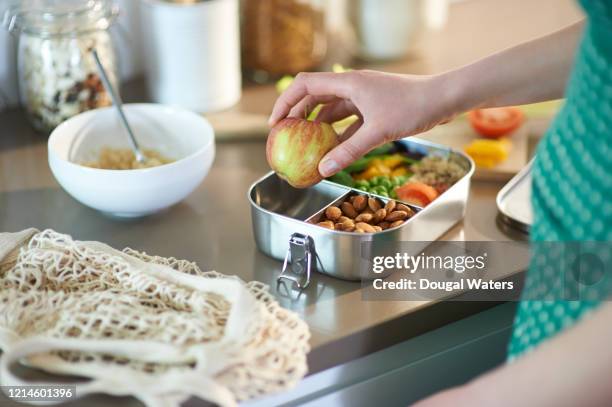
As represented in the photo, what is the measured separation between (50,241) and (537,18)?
117cm

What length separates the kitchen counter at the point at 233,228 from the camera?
0.96 m

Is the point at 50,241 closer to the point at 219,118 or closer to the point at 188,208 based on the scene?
the point at 188,208

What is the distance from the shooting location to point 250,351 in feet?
2.77

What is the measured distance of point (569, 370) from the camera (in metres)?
0.71

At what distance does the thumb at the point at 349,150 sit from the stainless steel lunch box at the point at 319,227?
56 mm

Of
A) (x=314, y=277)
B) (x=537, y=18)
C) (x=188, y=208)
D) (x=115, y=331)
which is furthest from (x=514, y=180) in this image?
(x=537, y=18)

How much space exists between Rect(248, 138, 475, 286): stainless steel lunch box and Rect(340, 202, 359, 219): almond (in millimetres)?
12

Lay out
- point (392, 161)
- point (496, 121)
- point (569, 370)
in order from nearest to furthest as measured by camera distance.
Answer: point (569, 370)
point (392, 161)
point (496, 121)

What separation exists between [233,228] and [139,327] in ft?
0.96

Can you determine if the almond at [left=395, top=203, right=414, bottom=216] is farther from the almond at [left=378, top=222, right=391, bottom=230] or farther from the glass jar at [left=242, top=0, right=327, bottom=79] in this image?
the glass jar at [left=242, top=0, right=327, bottom=79]

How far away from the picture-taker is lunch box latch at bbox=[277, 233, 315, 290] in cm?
99

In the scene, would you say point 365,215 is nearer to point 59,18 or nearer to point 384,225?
point 384,225

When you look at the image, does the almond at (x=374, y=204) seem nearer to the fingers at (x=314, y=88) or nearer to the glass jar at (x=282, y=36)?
the fingers at (x=314, y=88)

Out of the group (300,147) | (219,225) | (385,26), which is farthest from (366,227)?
(385,26)
